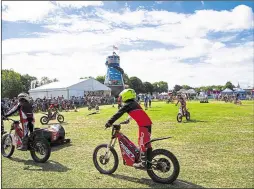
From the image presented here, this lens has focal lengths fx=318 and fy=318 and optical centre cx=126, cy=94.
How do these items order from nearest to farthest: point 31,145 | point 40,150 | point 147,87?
point 40,150 < point 31,145 < point 147,87

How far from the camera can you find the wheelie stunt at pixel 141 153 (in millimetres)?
7598

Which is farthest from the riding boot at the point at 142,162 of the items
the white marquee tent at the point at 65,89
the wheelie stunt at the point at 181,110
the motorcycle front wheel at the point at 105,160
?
the white marquee tent at the point at 65,89

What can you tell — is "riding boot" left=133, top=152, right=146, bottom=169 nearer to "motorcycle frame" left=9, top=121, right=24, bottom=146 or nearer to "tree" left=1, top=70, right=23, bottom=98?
"motorcycle frame" left=9, top=121, right=24, bottom=146

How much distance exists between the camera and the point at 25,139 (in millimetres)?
10320

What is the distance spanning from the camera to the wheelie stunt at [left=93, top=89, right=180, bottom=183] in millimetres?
7598

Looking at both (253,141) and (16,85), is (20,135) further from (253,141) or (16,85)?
(16,85)

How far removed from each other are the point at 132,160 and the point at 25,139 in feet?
13.4

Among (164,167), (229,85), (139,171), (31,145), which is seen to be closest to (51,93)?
(31,145)

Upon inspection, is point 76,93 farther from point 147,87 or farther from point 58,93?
point 147,87

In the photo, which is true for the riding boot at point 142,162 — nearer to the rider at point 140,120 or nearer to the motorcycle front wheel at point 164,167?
the rider at point 140,120

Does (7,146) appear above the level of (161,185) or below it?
above

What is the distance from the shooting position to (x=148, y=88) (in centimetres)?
14638

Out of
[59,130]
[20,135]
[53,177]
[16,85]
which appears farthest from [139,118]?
[16,85]

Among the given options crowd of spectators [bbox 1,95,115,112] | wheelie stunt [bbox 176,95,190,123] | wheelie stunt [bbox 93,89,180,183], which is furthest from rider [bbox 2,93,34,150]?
crowd of spectators [bbox 1,95,115,112]
